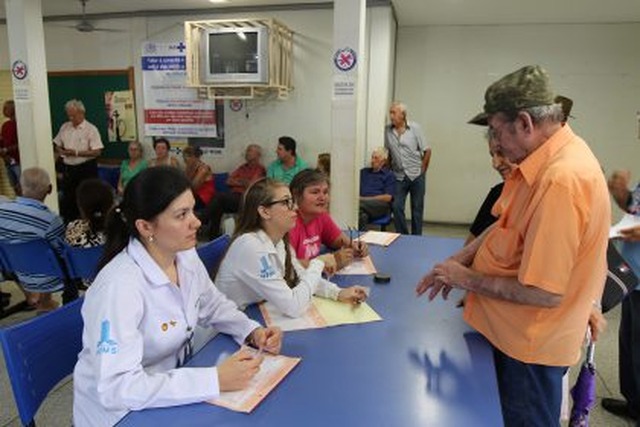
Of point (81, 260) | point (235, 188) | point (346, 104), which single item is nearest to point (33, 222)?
point (81, 260)

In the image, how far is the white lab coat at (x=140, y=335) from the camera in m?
1.12

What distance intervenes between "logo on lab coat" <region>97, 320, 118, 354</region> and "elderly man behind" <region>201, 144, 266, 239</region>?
3.99 metres

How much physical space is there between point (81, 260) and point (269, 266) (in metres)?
1.56

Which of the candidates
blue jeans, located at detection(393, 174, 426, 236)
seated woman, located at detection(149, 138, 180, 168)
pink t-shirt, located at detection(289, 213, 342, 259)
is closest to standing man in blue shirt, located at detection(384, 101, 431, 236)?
blue jeans, located at detection(393, 174, 426, 236)

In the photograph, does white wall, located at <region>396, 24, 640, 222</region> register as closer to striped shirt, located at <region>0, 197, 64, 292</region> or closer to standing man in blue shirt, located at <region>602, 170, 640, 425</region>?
standing man in blue shirt, located at <region>602, 170, 640, 425</region>

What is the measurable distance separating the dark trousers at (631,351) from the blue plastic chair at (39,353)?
228 centimetres

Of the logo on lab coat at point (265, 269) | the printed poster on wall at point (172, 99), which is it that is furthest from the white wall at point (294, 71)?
the logo on lab coat at point (265, 269)

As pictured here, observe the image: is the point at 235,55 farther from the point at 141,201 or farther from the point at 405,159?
the point at 141,201

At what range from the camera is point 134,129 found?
6359 millimetres

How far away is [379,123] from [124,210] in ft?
14.3

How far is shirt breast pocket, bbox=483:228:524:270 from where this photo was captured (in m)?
1.30

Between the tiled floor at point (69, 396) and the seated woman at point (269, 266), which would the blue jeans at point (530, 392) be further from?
the tiled floor at point (69, 396)

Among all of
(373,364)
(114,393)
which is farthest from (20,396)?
(373,364)


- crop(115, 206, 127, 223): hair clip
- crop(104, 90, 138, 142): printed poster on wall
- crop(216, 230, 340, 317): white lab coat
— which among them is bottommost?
crop(216, 230, 340, 317): white lab coat
